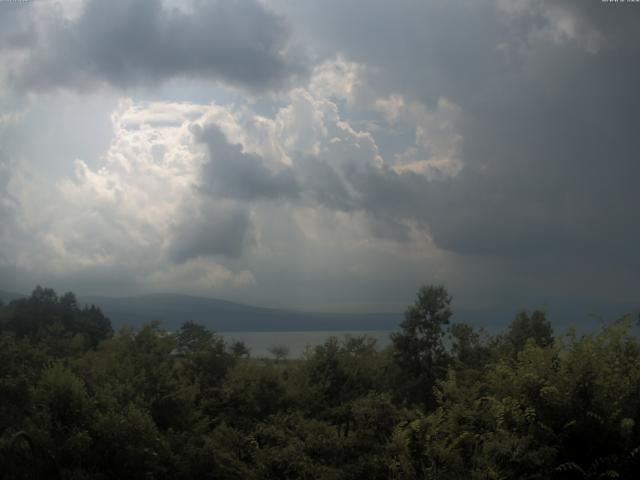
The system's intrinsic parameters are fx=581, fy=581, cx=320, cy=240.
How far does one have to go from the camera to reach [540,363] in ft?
30.2

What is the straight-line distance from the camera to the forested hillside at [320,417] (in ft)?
27.8

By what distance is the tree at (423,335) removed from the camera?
122 ft

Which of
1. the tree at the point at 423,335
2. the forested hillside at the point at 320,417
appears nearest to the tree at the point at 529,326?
the tree at the point at 423,335

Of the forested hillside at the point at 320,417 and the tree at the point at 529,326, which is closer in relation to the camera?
the forested hillside at the point at 320,417

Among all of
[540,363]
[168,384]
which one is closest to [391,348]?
[168,384]

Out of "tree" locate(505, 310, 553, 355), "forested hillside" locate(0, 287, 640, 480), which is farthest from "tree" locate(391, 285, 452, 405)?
"forested hillside" locate(0, 287, 640, 480)

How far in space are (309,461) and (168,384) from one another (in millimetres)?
9445

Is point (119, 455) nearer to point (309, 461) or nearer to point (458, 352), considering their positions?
point (309, 461)

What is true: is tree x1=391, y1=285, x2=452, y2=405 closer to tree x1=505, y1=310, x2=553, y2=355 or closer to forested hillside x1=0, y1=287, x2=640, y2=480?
tree x1=505, y1=310, x2=553, y2=355

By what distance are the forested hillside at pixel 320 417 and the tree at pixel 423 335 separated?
39.2 feet

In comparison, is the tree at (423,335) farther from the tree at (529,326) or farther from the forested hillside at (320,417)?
the forested hillside at (320,417)

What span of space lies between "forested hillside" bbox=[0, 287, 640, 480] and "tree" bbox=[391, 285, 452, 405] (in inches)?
470

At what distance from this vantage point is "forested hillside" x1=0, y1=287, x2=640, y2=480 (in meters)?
8.46

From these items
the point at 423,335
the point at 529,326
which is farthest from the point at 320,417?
the point at 529,326
